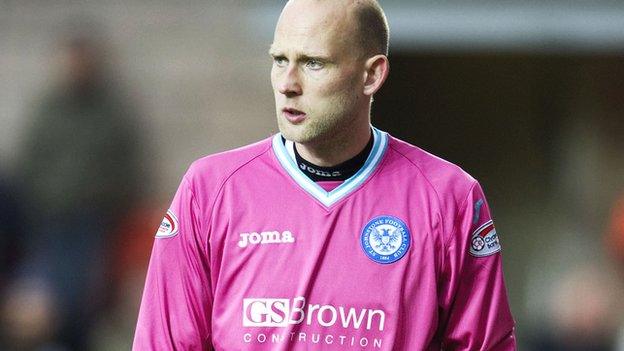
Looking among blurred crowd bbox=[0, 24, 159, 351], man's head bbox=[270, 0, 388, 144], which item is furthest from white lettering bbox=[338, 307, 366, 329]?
blurred crowd bbox=[0, 24, 159, 351]

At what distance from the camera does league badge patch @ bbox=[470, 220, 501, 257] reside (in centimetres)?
424

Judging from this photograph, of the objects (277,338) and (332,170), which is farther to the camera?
(332,170)

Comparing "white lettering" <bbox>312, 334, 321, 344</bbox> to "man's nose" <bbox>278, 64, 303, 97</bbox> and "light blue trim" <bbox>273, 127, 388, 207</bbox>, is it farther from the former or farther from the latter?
"man's nose" <bbox>278, 64, 303, 97</bbox>

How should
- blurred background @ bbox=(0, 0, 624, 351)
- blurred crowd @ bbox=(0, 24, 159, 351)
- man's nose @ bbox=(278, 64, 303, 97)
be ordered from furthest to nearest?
blurred background @ bbox=(0, 0, 624, 351) < blurred crowd @ bbox=(0, 24, 159, 351) < man's nose @ bbox=(278, 64, 303, 97)

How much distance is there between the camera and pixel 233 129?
10055mm

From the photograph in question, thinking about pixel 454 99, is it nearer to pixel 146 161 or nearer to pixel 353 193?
pixel 146 161

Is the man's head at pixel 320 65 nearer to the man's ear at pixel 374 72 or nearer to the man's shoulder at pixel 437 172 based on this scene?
the man's ear at pixel 374 72

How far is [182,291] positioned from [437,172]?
83 centimetres

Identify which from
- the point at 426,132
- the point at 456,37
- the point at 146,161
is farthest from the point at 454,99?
the point at 146,161

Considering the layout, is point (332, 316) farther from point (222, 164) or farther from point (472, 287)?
point (222, 164)

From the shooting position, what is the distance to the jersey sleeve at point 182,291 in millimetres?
4191

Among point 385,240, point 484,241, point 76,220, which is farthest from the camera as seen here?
point 76,220

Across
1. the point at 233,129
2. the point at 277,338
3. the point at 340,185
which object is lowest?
the point at 233,129

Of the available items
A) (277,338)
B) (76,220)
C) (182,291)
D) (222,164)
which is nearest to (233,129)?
(76,220)
